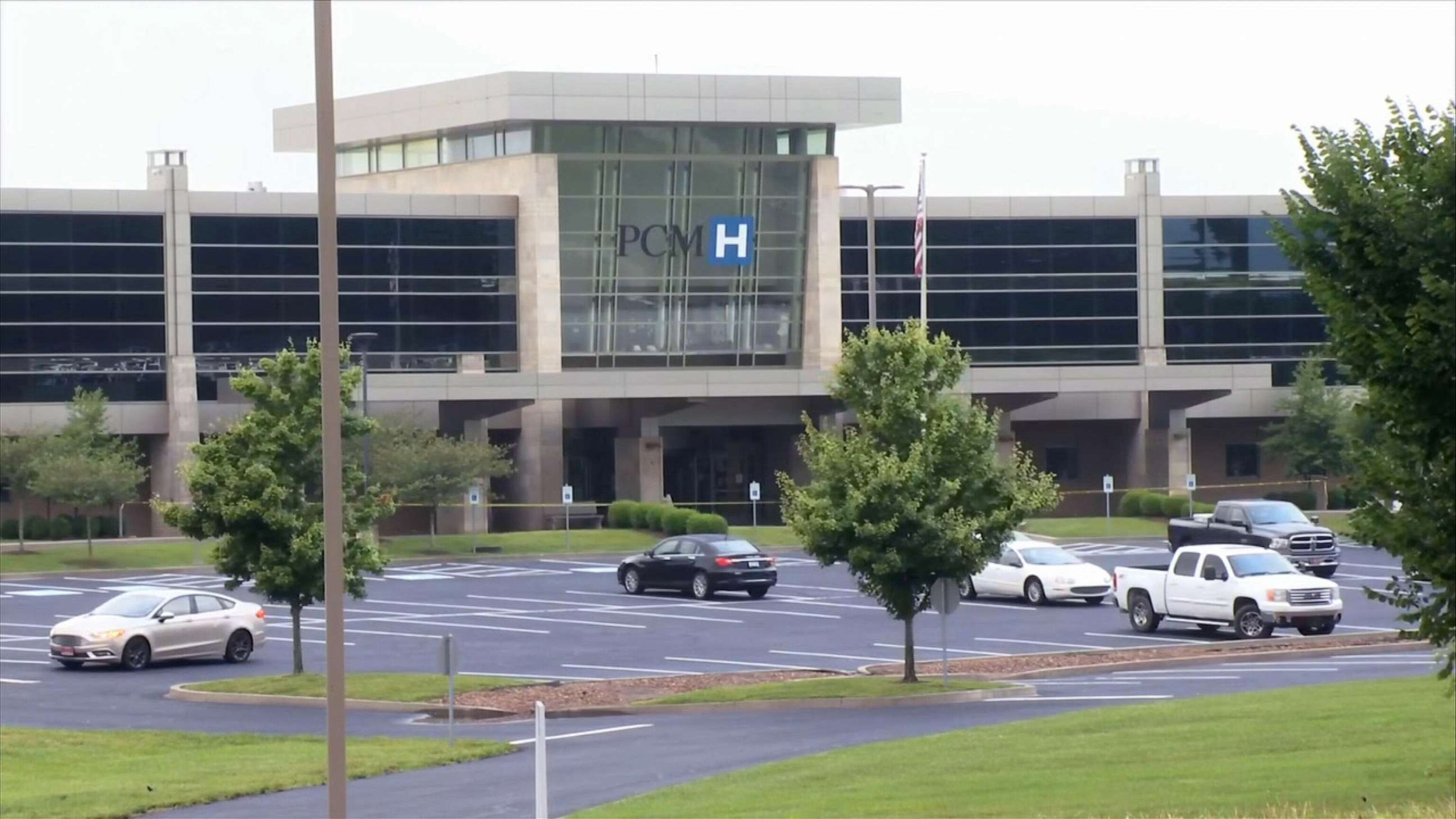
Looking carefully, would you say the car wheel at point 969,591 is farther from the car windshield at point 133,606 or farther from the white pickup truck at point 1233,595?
the car windshield at point 133,606

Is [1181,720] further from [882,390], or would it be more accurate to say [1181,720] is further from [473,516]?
[473,516]

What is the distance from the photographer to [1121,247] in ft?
237

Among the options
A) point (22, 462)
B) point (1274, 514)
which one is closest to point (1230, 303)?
point (1274, 514)

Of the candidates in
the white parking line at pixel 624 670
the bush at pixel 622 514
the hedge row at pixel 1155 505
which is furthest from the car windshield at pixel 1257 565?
the bush at pixel 622 514

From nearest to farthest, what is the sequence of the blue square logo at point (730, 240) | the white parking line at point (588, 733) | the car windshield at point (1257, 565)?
the white parking line at point (588, 733) < the car windshield at point (1257, 565) < the blue square logo at point (730, 240)

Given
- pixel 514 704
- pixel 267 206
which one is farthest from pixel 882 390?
pixel 267 206

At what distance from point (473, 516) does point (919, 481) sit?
123 feet

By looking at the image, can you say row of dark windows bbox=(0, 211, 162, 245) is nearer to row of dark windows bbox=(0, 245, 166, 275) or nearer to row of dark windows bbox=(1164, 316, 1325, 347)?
row of dark windows bbox=(0, 245, 166, 275)

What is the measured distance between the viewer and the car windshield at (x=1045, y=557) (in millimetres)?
41031

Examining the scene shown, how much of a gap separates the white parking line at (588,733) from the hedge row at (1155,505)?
137 ft

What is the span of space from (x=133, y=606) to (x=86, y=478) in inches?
951

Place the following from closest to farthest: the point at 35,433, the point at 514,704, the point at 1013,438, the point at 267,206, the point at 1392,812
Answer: the point at 1392,812 < the point at 514,704 < the point at 35,433 < the point at 267,206 < the point at 1013,438

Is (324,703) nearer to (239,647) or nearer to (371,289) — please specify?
(239,647)

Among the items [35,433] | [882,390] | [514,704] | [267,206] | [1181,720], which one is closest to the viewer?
[1181,720]
